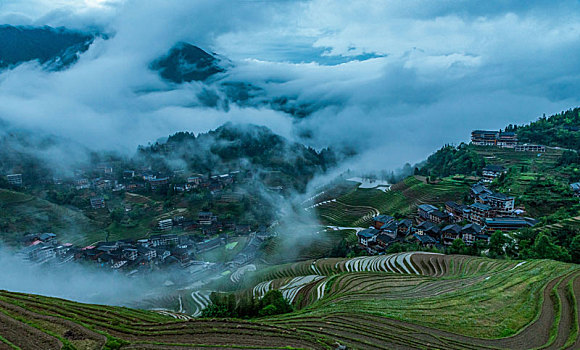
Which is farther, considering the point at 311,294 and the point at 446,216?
the point at 446,216

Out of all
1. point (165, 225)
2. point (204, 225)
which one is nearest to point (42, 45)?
point (165, 225)

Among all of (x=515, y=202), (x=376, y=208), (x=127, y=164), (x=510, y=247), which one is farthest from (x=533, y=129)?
(x=127, y=164)

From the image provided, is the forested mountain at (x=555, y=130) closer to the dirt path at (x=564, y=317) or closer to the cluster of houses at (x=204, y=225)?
the dirt path at (x=564, y=317)

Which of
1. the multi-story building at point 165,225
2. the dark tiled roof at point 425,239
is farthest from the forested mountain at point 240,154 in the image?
the dark tiled roof at point 425,239

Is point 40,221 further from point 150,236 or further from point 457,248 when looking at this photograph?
point 457,248

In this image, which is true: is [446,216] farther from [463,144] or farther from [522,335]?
[463,144]

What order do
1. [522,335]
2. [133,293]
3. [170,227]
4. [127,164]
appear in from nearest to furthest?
[522,335]
[133,293]
[170,227]
[127,164]

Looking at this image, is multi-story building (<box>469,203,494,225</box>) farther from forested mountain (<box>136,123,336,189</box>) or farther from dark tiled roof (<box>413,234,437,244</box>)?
forested mountain (<box>136,123,336,189</box>)
